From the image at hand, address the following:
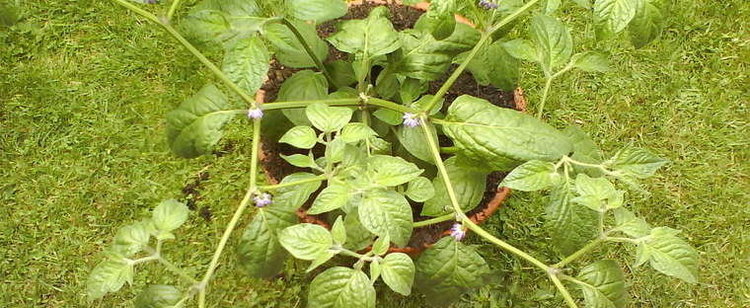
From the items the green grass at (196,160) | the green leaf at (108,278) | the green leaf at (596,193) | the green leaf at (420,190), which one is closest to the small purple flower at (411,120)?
the green leaf at (420,190)

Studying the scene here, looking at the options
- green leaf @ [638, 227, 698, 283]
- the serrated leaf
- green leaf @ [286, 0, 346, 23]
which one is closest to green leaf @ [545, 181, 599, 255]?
green leaf @ [638, 227, 698, 283]

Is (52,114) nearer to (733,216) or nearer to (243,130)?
(243,130)

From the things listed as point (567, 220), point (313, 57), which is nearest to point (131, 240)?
point (313, 57)

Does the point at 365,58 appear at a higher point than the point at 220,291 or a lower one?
higher

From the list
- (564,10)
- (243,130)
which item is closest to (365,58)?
(243,130)

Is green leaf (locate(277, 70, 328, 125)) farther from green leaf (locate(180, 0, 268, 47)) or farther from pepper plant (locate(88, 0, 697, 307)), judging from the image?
green leaf (locate(180, 0, 268, 47))

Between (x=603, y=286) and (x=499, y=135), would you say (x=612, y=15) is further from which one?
(x=603, y=286)
